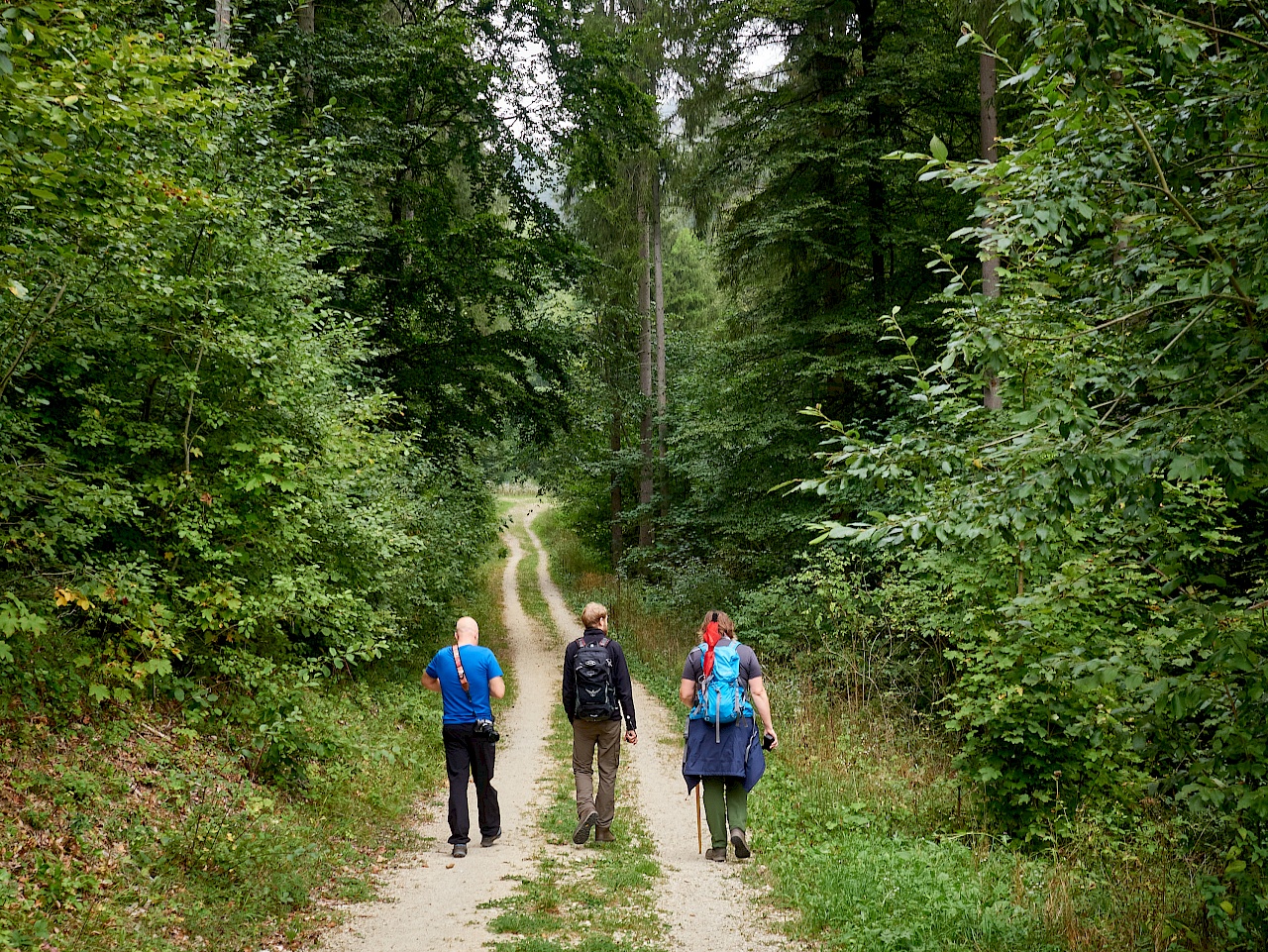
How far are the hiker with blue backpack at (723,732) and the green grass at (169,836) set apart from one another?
2694mm

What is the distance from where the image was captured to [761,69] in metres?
16.1

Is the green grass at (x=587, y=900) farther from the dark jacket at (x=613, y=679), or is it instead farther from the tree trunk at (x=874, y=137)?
the tree trunk at (x=874, y=137)

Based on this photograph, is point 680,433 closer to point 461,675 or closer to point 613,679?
point 613,679

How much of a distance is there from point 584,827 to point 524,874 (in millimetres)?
977

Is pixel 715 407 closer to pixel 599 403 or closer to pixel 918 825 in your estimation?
pixel 599 403

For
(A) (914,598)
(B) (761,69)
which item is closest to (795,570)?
(A) (914,598)

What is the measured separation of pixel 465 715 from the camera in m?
7.17

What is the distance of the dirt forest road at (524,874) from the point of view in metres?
5.17

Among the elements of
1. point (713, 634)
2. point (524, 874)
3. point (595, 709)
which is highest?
point (713, 634)

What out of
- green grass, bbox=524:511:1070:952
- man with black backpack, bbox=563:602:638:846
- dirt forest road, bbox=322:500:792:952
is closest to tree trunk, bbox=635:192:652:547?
green grass, bbox=524:511:1070:952

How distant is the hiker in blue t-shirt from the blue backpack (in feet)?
5.66

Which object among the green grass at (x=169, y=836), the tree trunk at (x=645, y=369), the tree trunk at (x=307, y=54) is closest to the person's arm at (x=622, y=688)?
the green grass at (x=169, y=836)

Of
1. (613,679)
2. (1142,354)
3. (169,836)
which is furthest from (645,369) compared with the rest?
(1142,354)

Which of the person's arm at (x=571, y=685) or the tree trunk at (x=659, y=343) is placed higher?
the tree trunk at (x=659, y=343)
